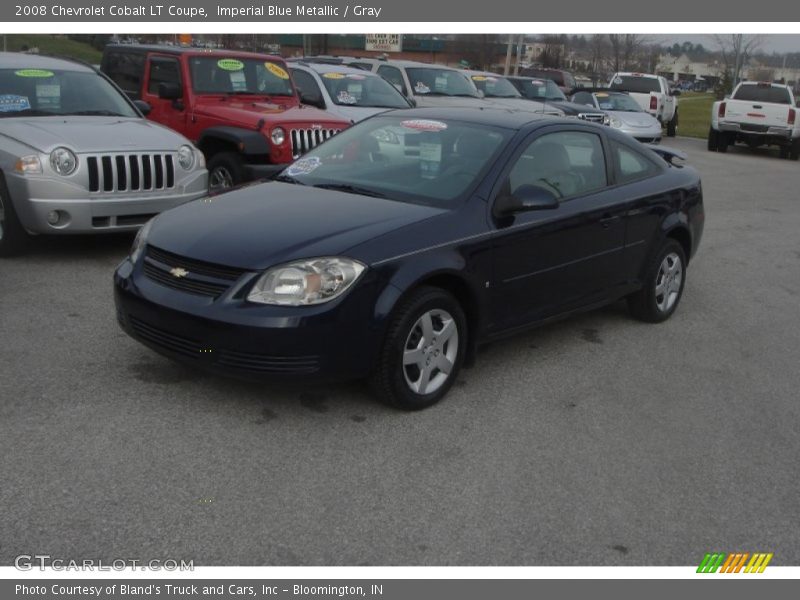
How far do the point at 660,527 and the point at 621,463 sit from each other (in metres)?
0.60

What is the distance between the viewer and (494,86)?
59.9 feet

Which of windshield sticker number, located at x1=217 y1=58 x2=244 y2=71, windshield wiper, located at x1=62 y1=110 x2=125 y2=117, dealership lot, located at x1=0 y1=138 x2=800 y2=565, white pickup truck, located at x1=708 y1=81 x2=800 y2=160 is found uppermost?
windshield sticker number, located at x1=217 y1=58 x2=244 y2=71

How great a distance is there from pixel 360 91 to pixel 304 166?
6.94m

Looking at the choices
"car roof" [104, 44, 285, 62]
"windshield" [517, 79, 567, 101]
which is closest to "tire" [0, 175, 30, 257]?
"car roof" [104, 44, 285, 62]

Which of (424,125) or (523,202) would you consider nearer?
(523,202)

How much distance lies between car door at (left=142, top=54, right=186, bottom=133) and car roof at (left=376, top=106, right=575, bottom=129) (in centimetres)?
470

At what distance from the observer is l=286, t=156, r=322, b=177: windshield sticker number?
5.84 metres

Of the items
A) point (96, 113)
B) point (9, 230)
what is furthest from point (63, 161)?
point (96, 113)

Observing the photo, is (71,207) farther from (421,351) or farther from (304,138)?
(421,351)

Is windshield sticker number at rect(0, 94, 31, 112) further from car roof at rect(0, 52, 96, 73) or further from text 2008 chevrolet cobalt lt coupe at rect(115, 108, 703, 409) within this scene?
text 2008 chevrolet cobalt lt coupe at rect(115, 108, 703, 409)

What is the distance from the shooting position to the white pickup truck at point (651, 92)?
24234 mm

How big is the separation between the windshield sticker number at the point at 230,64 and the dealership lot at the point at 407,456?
483 cm

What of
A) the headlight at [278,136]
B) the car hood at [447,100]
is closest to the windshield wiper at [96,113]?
the headlight at [278,136]

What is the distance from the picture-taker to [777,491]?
416 centimetres
